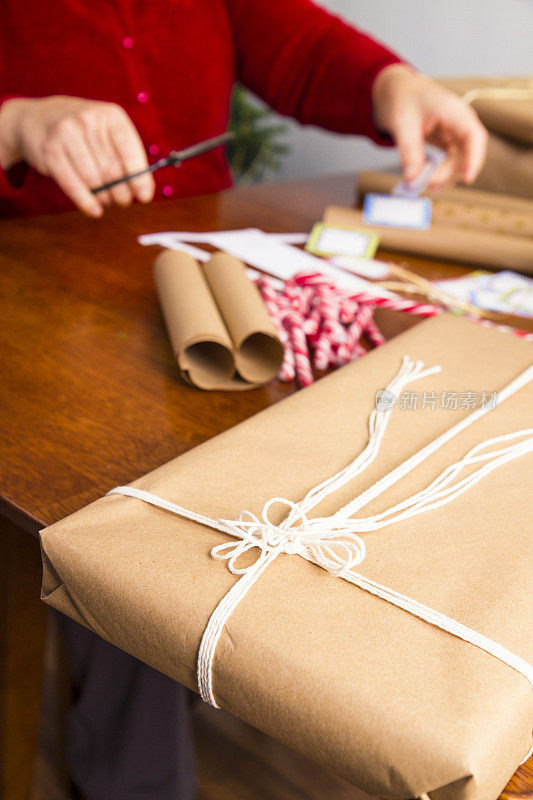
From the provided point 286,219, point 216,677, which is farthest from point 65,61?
point 216,677

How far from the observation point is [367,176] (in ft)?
4.01

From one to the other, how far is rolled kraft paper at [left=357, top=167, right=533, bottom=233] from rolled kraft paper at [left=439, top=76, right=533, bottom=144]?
3.9 inches

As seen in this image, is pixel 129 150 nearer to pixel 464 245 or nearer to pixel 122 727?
pixel 464 245

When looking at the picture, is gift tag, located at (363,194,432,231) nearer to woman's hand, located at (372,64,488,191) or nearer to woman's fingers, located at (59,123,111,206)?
woman's hand, located at (372,64,488,191)

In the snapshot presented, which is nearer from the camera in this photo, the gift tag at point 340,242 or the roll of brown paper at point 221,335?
the roll of brown paper at point 221,335

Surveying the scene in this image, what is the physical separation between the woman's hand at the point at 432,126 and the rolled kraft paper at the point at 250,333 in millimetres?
506

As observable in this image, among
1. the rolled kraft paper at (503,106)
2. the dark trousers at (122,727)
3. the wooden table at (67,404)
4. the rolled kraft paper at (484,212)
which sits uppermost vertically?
the rolled kraft paper at (503,106)

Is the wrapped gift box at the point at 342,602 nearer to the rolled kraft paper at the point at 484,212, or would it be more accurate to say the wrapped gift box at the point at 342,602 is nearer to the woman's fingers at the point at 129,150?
the woman's fingers at the point at 129,150

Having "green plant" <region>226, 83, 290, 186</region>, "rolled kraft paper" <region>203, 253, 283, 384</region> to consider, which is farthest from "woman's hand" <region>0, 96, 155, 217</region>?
"green plant" <region>226, 83, 290, 186</region>

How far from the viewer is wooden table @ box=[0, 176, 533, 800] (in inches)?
20.8

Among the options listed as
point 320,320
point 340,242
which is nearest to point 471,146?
point 340,242

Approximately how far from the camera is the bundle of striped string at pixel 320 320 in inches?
27.4

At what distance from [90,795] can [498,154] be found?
110 centimetres

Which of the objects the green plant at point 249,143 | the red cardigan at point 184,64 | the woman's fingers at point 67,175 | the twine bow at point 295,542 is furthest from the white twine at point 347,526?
the green plant at point 249,143
